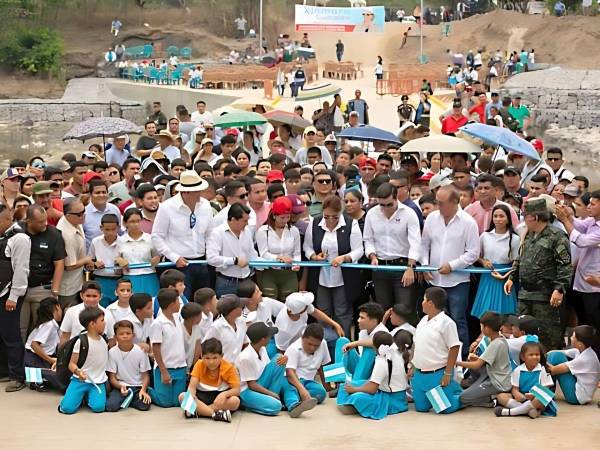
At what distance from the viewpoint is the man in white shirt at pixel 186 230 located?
32.7ft

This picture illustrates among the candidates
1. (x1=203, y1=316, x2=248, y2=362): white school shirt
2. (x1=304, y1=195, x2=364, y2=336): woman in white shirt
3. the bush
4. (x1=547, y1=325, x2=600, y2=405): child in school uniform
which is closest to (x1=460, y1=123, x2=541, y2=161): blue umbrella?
(x1=304, y1=195, x2=364, y2=336): woman in white shirt

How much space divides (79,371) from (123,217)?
191 centimetres

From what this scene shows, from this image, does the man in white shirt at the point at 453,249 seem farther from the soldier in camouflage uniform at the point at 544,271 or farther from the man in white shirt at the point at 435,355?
the man in white shirt at the point at 435,355

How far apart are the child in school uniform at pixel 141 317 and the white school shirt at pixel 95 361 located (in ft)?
1.12

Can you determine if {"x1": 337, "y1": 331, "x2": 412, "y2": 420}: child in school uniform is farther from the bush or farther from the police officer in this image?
the bush

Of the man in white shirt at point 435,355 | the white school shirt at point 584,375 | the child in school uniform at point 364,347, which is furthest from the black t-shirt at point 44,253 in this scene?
the white school shirt at point 584,375

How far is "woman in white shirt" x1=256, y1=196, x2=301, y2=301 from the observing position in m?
10.1

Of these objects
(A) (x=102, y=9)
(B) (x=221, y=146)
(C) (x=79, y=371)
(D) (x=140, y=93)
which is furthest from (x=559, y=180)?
(A) (x=102, y=9)

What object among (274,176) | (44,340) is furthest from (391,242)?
(44,340)

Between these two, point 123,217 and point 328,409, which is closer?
point 328,409

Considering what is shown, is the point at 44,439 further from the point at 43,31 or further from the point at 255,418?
the point at 43,31

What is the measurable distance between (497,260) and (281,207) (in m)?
2.05

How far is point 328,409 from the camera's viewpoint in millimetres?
8828

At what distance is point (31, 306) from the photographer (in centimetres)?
963
